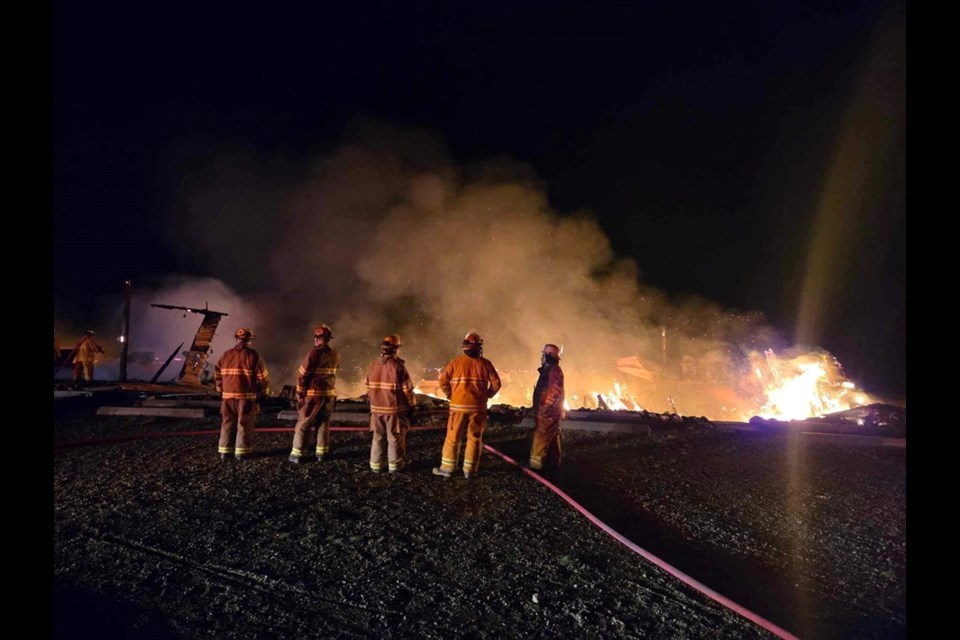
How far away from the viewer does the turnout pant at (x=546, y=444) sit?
6219 millimetres

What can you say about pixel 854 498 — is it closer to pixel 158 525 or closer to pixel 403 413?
pixel 403 413

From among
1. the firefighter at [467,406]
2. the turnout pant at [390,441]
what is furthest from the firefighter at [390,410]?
the firefighter at [467,406]

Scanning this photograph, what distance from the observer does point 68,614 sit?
9.14 ft

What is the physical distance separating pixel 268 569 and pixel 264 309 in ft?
86.0

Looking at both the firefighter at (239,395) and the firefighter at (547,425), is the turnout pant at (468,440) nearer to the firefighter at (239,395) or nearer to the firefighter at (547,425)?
the firefighter at (547,425)

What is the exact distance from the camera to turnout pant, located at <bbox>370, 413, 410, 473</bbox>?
590 centimetres

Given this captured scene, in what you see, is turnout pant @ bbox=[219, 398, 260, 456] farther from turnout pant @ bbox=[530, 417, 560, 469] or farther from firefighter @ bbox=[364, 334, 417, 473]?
turnout pant @ bbox=[530, 417, 560, 469]

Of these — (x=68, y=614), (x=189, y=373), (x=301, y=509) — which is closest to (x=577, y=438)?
(x=301, y=509)

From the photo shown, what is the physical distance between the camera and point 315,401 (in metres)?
6.39

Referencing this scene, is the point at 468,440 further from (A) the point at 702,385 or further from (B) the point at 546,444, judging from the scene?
(A) the point at 702,385

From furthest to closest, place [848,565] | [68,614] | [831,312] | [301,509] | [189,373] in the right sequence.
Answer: [831,312]
[189,373]
[301,509]
[848,565]
[68,614]

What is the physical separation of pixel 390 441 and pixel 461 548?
92.9 inches

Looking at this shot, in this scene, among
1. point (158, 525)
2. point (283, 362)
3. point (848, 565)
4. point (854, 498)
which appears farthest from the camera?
point (283, 362)

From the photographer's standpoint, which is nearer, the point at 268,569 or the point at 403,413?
the point at 268,569
